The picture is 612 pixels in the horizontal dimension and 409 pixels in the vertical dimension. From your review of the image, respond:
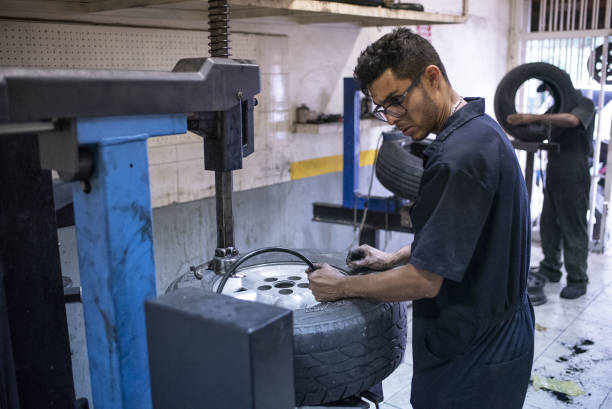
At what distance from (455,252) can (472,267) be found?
13cm

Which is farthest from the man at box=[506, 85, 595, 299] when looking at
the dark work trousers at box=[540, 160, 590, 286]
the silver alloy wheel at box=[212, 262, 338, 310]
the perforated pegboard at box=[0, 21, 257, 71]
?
the silver alloy wheel at box=[212, 262, 338, 310]

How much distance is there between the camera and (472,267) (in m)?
1.32

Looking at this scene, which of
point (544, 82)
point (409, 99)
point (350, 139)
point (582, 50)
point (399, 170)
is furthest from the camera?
point (582, 50)

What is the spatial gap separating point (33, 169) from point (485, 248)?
105 cm

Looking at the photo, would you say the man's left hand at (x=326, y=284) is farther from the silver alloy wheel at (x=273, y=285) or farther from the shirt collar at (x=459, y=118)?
the shirt collar at (x=459, y=118)

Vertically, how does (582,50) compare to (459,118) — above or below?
above

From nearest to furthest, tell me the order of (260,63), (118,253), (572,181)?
(118,253), (260,63), (572,181)

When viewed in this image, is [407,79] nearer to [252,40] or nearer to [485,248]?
[485,248]

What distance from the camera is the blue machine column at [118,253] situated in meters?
0.89

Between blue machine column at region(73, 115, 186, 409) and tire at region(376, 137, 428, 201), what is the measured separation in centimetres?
217

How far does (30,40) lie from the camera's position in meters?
2.26

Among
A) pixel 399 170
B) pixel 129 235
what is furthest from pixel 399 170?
pixel 129 235

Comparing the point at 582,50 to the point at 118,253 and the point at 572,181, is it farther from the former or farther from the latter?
the point at 118,253

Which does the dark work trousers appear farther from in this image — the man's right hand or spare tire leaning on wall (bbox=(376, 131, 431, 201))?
the man's right hand
